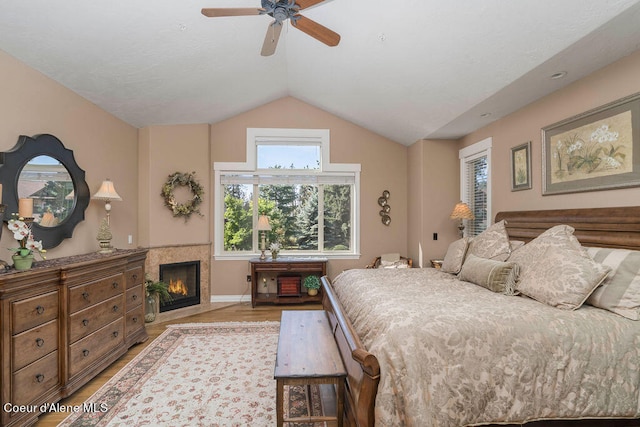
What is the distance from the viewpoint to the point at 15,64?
8.64ft

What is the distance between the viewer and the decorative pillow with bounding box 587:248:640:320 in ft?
6.25

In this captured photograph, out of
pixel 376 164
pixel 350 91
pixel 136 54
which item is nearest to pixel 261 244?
pixel 376 164

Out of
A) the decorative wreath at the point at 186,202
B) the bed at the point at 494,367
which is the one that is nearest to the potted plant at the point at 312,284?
the decorative wreath at the point at 186,202

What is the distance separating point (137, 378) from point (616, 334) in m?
3.46

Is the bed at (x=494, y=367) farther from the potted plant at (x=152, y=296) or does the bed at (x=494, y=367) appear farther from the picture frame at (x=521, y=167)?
the potted plant at (x=152, y=296)

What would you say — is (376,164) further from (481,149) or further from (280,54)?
(280,54)

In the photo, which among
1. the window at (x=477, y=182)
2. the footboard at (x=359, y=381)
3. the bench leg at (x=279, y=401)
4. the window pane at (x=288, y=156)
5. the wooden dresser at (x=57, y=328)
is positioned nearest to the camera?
the footboard at (x=359, y=381)

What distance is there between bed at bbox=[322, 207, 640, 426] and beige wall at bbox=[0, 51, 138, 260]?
9.59 feet

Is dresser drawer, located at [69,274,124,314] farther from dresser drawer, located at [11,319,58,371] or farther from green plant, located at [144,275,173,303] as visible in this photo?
green plant, located at [144,275,173,303]

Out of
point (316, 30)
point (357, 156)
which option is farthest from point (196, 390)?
point (357, 156)

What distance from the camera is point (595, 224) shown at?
2.54m

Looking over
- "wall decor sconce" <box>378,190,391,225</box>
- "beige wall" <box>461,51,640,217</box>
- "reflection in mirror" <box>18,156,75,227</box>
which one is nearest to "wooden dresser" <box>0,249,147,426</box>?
"reflection in mirror" <box>18,156,75,227</box>

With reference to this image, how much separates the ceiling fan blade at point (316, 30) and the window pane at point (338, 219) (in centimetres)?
332

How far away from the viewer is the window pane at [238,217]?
541 centimetres
